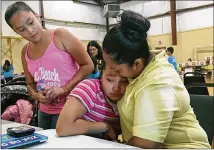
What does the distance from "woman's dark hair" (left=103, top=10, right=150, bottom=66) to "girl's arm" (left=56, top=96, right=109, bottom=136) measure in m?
0.23

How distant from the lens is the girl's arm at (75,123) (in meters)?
0.88

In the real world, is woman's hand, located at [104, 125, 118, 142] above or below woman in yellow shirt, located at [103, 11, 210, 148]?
below

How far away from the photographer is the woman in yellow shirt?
2.47ft

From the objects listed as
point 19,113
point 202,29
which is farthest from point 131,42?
point 202,29

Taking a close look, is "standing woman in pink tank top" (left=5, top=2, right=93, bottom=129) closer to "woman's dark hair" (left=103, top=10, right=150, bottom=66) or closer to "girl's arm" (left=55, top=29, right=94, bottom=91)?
"girl's arm" (left=55, top=29, right=94, bottom=91)

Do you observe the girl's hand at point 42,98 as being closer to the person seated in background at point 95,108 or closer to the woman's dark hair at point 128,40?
the person seated in background at point 95,108

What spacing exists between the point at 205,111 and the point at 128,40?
0.76 meters

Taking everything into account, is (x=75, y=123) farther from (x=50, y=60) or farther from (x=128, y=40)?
(x=50, y=60)

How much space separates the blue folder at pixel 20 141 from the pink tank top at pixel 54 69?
1.62 feet

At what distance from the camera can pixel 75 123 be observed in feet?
2.98

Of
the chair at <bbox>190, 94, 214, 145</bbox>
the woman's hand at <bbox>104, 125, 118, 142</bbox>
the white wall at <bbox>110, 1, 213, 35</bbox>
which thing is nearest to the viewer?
the woman's hand at <bbox>104, 125, 118, 142</bbox>

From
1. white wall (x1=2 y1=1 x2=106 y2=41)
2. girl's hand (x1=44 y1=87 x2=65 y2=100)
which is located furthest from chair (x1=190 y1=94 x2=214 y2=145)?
white wall (x1=2 y1=1 x2=106 y2=41)

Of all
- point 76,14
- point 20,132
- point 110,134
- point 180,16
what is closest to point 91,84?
point 110,134

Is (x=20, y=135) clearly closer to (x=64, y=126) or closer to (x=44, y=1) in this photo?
(x=64, y=126)
